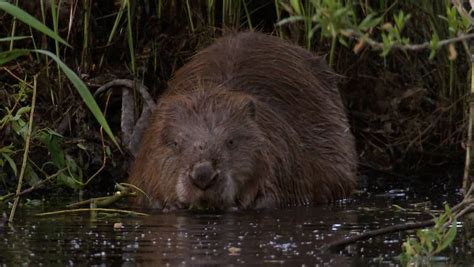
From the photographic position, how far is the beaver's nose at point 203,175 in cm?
725

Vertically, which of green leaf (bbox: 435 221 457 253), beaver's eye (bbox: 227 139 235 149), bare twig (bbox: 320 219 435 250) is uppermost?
beaver's eye (bbox: 227 139 235 149)

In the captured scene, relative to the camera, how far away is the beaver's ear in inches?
307

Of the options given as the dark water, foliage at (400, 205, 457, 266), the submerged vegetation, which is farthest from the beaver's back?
foliage at (400, 205, 457, 266)

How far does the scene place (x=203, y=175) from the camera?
7.25m

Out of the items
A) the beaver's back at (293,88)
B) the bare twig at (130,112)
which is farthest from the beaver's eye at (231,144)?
the bare twig at (130,112)

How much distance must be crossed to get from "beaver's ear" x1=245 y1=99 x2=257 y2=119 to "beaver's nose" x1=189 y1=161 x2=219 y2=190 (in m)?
0.58

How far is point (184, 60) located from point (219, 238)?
111 inches

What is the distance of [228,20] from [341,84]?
0.85m

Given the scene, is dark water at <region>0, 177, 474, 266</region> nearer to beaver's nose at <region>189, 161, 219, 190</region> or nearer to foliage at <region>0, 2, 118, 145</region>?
beaver's nose at <region>189, 161, 219, 190</region>

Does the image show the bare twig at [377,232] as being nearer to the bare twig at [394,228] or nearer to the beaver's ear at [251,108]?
the bare twig at [394,228]

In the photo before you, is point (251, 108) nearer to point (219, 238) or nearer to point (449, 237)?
point (219, 238)

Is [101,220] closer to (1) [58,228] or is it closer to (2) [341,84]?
(1) [58,228]

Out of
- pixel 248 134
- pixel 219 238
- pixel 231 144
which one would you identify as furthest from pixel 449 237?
pixel 248 134

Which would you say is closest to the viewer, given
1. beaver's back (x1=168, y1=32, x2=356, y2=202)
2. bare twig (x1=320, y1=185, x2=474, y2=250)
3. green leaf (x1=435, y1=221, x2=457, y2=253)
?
green leaf (x1=435, y1=221, x2=457, y2=253)
